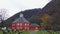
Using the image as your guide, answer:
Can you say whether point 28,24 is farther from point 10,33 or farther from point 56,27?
point 10,33

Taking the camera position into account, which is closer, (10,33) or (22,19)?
(10,33)

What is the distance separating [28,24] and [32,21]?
4316 millimetres

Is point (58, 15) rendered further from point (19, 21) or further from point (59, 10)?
point (19, 21)

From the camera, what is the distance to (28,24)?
314 feet

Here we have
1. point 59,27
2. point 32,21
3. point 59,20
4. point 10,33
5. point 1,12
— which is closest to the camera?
point 10,33

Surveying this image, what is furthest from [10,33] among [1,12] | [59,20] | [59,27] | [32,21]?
[32,21]

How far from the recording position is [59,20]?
51.2 meters

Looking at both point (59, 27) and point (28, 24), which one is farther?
point (28, 24)

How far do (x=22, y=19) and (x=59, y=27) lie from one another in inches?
1936

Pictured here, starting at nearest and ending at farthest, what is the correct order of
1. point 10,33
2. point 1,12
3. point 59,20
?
1. point 10,33
2. point 59,20
3. point 1,12

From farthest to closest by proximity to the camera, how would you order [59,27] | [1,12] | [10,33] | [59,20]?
[1,12], [59,20], [59,27], [10,33]

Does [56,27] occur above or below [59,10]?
below

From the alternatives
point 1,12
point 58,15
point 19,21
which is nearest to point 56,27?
point 58,15

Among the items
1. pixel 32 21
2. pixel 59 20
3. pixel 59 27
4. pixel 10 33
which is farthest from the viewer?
pixel 32 21
